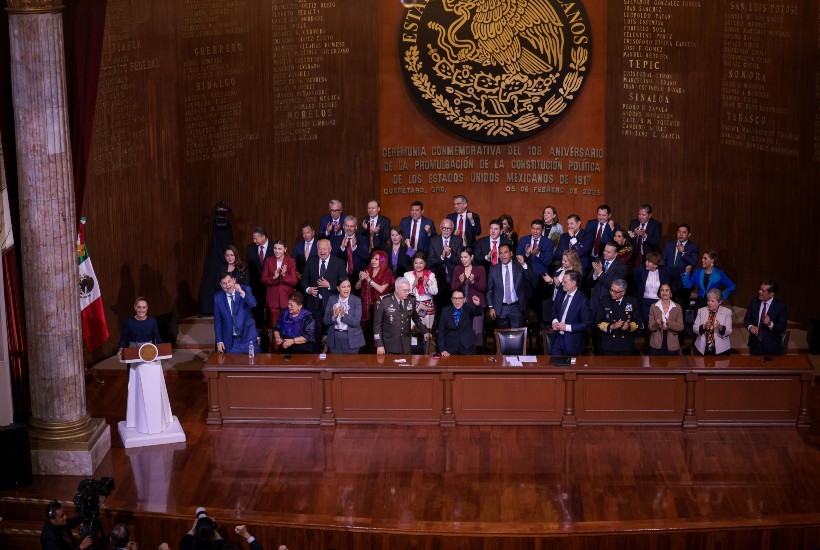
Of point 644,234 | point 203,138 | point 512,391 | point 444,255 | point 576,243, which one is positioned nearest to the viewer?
point 512,391

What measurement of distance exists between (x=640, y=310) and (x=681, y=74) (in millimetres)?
3506

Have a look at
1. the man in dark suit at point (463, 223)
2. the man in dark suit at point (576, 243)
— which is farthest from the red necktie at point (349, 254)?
the man in dark suit at point (576, 243)

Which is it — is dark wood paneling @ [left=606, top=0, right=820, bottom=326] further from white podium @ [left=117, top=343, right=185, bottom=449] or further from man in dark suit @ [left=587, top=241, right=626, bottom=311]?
white podium @ [left=117, top=343, right=185, bottom=449]

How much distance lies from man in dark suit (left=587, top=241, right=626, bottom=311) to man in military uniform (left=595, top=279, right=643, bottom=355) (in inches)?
8.3

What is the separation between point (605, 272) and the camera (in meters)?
12.4

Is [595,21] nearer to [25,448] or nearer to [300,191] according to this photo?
[300,191]

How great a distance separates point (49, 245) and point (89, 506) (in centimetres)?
238

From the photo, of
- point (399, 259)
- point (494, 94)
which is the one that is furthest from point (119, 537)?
point (494, 94)

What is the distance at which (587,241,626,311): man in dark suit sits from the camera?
1226cm

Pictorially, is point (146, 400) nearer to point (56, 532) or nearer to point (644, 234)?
point (56, 532)

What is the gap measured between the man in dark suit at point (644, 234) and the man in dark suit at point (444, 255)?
1.99 metres

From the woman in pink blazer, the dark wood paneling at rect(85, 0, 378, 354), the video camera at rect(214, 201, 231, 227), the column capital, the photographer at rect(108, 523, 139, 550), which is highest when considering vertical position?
the column capital

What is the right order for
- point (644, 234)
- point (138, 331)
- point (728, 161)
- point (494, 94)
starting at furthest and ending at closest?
point (494, 94) < point (728, 161) < point (644, 234) < point (138, 331)

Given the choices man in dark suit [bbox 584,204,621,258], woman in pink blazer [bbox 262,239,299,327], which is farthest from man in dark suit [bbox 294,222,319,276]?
man in dark suit [bbox 584,204,621,258]
